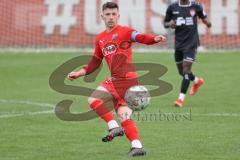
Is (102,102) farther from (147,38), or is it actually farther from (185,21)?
(185,21)

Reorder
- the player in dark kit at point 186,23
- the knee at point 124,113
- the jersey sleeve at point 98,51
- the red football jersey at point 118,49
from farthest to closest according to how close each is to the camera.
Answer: the player in dark kit at point 186,23 < the jersey sleeve at point 98,51 < the red football jersey at point 118,49 < the knee at point 124,113

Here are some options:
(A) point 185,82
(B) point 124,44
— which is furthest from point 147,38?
(A) point 185,82

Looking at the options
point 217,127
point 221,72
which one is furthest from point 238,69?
point 217,127

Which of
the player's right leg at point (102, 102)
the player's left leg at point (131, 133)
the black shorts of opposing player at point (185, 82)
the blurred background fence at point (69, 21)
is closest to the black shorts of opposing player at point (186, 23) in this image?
the black shorts of opposing player at point (185, 82)

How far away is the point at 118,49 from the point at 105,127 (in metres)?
2.59

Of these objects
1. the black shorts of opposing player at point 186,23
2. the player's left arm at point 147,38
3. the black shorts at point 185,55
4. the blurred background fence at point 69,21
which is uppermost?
the player's left arm at point 147,38

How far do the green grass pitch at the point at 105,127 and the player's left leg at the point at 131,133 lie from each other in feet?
0.44

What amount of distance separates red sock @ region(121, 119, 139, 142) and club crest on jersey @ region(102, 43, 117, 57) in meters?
0.89

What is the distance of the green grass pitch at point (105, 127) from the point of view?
8844 millimetres

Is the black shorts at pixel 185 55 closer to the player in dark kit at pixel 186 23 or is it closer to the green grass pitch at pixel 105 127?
the player in dark kit at pixel 186 23

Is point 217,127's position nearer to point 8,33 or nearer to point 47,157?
point 47,157

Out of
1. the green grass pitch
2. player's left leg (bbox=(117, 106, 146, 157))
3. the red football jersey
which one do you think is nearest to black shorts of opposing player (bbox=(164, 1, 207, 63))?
the green grass pitch

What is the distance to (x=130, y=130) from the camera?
8555mm

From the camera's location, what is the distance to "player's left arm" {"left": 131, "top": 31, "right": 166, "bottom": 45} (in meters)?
8.08
